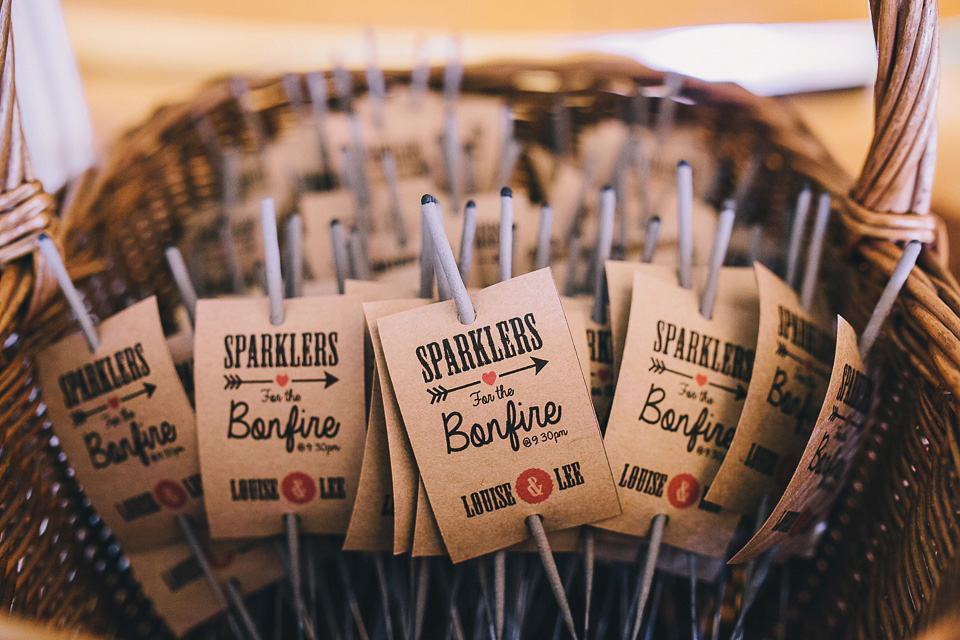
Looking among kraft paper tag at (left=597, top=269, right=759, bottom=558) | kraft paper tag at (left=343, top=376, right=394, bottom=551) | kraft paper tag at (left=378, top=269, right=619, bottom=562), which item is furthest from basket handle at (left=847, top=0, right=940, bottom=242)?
kraft paper tag at (left=343, top=376, right=394, bottom=551)

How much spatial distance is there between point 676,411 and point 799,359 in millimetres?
86

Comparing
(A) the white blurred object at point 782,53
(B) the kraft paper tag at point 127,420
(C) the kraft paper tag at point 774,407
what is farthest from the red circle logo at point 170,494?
(A) the white blurred object at point 782,53

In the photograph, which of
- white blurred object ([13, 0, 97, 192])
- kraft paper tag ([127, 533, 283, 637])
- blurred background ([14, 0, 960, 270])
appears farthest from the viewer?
blurred background ([14, 0, 960, 270])

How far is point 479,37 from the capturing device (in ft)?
4.51

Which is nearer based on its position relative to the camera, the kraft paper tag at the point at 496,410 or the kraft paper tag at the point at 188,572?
the kraft paper tag at the point at 496,410

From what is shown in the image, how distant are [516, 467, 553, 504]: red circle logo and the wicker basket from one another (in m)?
0.19

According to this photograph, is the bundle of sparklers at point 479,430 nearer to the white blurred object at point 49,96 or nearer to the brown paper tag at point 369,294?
the brown paper tag at point 369,294

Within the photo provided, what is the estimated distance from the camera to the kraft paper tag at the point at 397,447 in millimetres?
369

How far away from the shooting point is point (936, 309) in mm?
382

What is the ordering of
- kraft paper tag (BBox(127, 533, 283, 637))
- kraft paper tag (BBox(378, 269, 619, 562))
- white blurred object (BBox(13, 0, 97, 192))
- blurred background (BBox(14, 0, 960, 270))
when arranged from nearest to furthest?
kraft paper tag (BBox(378, 269, 619, 562)) < kraft paper tag (BBox(127, 533, 283, 637)) < white blurred object (BBox(13, 0, 97, 192)) < blurred background (BBox(14, 0, 960, 270))

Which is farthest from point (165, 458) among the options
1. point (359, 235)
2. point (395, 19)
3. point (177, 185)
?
point (395, 19)

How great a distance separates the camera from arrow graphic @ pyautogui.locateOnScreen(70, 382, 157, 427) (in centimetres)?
44

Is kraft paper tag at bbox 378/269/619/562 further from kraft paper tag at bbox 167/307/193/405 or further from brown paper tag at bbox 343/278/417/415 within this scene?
kraft paper tag at bbox 167/307/193/405

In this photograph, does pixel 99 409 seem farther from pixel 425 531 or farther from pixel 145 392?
pixel 425 531
